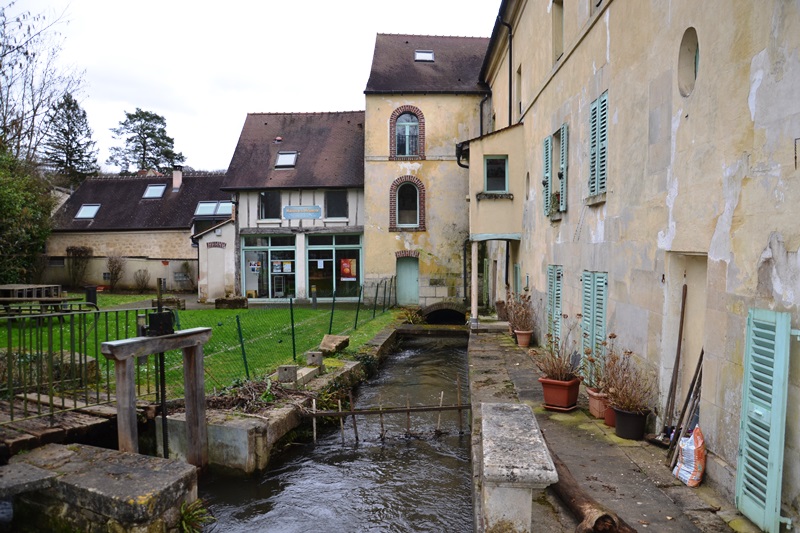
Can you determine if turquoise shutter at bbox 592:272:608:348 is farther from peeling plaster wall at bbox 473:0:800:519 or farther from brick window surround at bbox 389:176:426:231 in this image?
brick window surround at bbox 389:176:426:231

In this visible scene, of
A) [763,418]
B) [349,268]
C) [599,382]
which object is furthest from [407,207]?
[763,418]

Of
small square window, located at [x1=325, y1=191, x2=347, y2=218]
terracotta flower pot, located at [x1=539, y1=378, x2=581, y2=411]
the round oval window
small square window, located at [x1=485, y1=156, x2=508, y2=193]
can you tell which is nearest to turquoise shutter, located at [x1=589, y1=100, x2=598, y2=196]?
the round oval window

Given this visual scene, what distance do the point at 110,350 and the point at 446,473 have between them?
Result: 159 inches

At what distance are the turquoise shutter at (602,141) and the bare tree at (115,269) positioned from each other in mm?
25688

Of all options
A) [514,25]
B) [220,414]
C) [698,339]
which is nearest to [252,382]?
[220,414]

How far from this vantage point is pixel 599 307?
7.46 m

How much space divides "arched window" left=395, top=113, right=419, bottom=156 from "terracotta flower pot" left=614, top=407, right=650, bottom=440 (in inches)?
697

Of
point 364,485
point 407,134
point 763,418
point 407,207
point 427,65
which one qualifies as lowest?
point 364,485

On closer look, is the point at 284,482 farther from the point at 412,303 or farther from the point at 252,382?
the point at 412,303

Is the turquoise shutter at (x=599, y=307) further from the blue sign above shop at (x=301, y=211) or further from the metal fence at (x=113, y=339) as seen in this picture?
Result: the blue sign above shop at (x=301, y=211)

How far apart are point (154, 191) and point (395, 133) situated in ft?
53.3

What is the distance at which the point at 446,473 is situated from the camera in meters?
6.61

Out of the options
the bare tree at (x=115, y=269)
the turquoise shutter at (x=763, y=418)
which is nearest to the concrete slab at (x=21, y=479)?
the turquoise shutter at (x=763, y=418)

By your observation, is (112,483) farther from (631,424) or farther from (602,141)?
(602,141)
